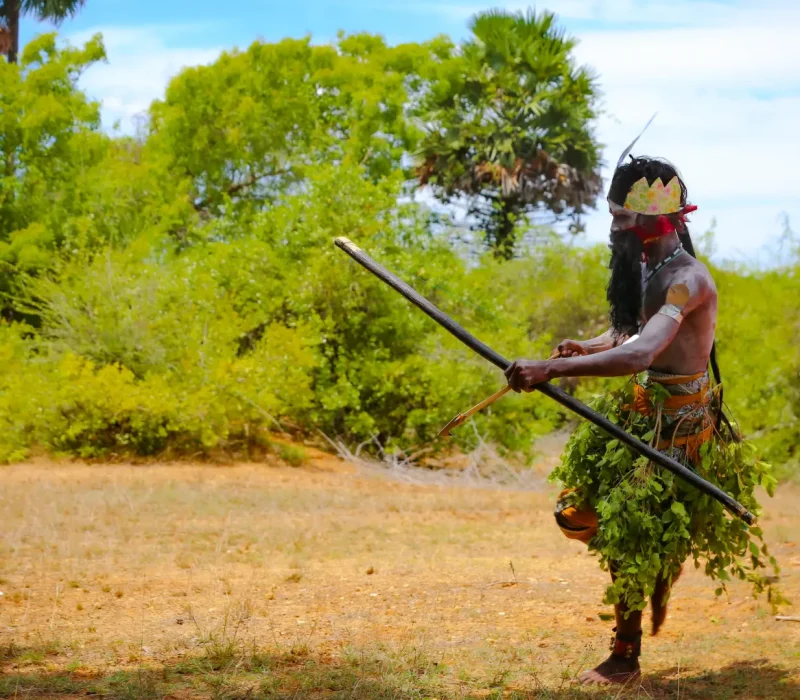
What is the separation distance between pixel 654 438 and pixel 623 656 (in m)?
A: 0.93

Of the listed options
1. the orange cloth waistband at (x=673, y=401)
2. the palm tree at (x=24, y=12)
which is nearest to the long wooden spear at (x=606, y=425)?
the orange cloth waistband at (x=673, y=401)

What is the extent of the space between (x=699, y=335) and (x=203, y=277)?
41.4 ft

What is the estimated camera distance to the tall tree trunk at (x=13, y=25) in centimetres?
2231

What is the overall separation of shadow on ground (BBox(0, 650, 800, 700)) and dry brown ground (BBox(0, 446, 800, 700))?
0.01 m

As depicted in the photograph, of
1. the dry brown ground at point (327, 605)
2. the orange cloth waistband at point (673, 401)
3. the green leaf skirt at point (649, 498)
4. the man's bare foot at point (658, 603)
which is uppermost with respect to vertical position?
the orange cloth waistband at point (673, 401)

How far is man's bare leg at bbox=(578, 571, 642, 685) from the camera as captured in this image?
4336 millimetres

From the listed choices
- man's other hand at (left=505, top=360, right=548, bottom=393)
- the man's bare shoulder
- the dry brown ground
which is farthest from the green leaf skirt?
man's other hand at (left=505, top=360, right=548, bottom=393)

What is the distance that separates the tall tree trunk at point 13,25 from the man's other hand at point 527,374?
69.3ft

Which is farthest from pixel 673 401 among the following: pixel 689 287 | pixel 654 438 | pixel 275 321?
pixel 275 321

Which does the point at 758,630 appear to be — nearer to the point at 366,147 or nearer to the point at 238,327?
the point at 238,327

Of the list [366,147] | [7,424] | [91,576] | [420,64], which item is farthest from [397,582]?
[420,64]

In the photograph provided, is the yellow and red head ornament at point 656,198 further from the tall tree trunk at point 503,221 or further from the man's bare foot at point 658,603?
the tall tree trunk at point 503,221

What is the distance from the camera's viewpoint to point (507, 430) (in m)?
15.5

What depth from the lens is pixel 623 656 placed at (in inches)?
173
